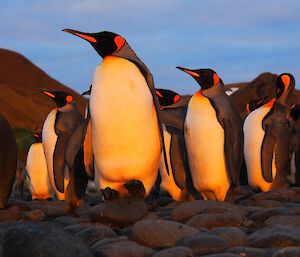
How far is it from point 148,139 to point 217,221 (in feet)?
4.09

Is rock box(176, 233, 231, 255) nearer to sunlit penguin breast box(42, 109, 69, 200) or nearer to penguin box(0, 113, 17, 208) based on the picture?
penguin box(0, 113, 17, 208)

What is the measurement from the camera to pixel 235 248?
2768 mm

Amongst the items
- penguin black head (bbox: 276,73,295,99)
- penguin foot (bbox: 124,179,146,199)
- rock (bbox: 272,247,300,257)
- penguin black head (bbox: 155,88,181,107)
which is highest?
penguin black head (bbox: 276,73,295,99)

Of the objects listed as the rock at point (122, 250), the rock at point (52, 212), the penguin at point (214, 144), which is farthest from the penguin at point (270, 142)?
the rock at point (122, 250)

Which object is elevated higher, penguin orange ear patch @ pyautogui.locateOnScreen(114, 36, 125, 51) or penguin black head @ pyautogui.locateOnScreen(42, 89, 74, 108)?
penguin orange ear patch @ pyautogui.locateOnScreen(114, 36, 125, 51)

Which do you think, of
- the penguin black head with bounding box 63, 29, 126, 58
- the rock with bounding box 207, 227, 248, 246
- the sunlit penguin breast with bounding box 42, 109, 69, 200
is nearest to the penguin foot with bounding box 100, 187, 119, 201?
the penguin black head with bounding box 63, 29, 126, 58

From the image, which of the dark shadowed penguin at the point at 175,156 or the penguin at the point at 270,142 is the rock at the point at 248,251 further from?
the penguin at the point at 270,142

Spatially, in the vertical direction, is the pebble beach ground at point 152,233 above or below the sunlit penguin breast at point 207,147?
below

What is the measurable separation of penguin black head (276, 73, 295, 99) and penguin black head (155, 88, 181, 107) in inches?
59.7

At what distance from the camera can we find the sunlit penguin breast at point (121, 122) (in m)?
4.44

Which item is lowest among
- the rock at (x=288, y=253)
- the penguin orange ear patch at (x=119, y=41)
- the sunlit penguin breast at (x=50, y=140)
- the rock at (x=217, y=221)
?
the rock at (x=217, y=221)

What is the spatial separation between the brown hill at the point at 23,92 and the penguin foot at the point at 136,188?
18195 millimetres

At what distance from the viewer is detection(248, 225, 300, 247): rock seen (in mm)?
2891

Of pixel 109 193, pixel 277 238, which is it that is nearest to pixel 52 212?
pixel 109 193
